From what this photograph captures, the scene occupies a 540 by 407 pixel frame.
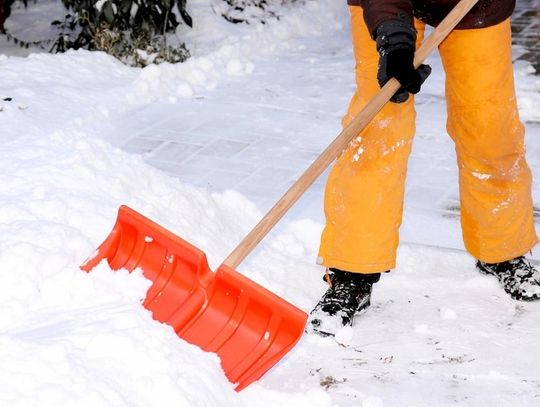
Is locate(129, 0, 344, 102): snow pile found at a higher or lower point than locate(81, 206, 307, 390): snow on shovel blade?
lower

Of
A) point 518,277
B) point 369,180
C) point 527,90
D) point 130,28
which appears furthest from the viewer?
point 130,28

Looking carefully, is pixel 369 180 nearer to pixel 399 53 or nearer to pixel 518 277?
pixel 399 53

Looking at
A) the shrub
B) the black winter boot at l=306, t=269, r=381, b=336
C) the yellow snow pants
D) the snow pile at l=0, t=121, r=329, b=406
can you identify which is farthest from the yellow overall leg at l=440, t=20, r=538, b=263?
the shrub

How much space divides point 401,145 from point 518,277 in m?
0.70

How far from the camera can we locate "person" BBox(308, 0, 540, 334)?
3.28 meters

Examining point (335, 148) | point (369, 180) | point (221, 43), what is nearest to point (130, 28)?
point (221, 43)

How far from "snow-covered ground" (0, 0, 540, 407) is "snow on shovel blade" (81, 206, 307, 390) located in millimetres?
58

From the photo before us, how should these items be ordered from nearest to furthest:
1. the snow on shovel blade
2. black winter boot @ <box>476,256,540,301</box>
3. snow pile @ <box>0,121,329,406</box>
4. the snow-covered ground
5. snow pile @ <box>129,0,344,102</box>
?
snow pile @ <box>0,121,329,406</box>
the snow-covered ground
the snow on shovel blade
black winter boot @ <box>476,256,540,301</box>
snow pile @ <box>129,0,344,102</box>

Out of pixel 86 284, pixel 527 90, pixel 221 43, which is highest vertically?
pixel 86 284

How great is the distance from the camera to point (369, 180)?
3330 millimetres

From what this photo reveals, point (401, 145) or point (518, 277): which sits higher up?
point (401, 145)

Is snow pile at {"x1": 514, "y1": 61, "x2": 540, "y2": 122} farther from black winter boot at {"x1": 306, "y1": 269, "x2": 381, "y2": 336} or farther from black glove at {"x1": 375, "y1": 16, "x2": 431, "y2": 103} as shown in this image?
black glove at {"x1": 375, "y1": 16, "x2": 431, "y2": 103}

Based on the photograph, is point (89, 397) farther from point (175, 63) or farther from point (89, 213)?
point (175, 63)

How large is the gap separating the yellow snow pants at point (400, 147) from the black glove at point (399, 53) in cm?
16
